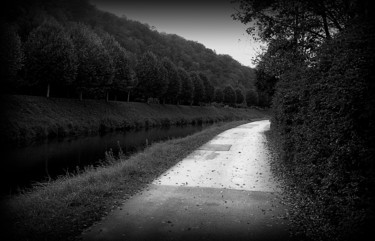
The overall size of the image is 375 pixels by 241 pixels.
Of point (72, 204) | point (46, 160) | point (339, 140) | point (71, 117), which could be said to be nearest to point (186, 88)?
point (71, 117)

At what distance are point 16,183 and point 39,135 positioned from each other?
1514 cm

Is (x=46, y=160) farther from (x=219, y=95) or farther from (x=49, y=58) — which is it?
(x=219, y=95)

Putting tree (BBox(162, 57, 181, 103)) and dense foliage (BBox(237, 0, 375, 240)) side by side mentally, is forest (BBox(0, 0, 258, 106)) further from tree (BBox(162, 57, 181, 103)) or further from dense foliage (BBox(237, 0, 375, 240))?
dense foliage (BBox(237, 0, 375, 240))

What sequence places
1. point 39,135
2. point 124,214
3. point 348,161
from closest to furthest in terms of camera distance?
point 348,161 < point 124,214 < point 39,135

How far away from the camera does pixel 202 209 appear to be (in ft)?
24.0

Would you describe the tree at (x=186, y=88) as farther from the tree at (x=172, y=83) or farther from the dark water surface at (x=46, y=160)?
the dark water surface at (x=46, y=160)

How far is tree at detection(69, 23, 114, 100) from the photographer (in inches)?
1511

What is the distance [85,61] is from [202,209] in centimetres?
3523

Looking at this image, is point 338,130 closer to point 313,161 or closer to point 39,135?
point 313,161

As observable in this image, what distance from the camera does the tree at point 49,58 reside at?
3250cm

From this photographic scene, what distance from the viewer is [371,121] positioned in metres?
4.41

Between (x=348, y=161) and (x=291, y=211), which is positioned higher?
(x=348, y=161)

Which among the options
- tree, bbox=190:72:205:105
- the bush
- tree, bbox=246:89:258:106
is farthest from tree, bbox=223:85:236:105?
the bush

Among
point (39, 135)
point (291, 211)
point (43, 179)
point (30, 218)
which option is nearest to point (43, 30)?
point (39, 135)
